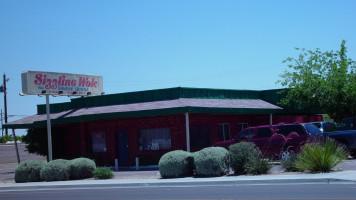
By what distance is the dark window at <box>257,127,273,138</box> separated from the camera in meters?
22.1

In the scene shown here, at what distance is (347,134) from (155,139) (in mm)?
11023

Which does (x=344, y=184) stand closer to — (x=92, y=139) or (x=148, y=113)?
(x=148, y=113)

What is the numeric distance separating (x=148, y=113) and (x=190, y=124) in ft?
8.99

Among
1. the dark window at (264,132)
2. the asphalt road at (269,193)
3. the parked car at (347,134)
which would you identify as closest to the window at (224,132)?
the dark window at (264,132)

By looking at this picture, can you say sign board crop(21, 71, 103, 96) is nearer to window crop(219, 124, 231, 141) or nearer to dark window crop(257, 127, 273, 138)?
window crop(219, 124, 231, 141)

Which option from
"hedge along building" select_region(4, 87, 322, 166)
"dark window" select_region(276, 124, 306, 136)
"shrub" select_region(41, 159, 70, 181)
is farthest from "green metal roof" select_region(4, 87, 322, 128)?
"shrub" select_region(41, 159, 70, 181)

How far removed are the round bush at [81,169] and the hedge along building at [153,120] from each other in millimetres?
4454

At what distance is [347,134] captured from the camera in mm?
22672

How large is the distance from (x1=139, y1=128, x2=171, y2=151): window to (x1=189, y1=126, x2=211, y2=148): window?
1376mm

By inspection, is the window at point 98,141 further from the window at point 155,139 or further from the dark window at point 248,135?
the dark window at point 248,135

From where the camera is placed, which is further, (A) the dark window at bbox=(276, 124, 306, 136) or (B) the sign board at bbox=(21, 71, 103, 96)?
(B) the sign board at bbox=(21, 71, 103, 96)

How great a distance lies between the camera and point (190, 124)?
1057 inches

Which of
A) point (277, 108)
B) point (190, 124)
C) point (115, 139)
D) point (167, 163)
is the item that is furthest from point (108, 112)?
A: point (277, 108)

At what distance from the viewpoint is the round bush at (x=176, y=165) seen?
19.8 metres
